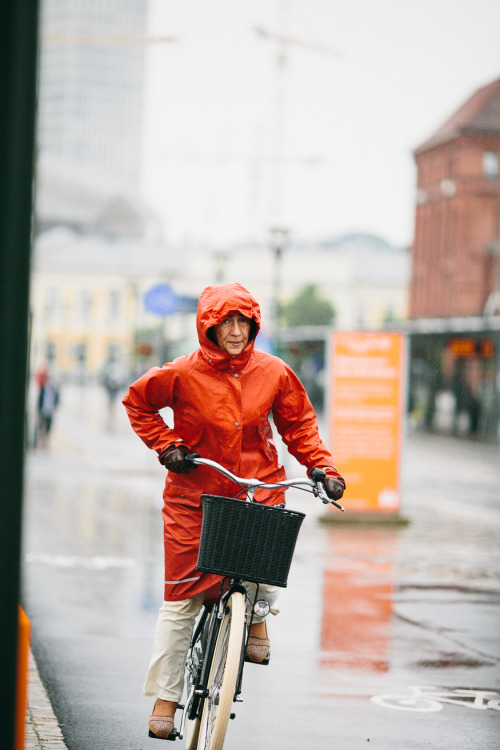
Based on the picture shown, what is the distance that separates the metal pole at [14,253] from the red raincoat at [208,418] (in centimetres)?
127

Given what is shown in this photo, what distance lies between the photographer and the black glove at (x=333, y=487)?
175 inches

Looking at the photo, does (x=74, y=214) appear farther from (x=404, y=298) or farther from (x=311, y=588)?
(x=311, y=588)

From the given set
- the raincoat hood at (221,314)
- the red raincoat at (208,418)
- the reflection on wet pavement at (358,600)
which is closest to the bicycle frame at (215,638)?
the red raincoat at (208,418)

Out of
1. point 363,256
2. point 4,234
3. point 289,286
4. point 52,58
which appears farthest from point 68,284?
point 4,234

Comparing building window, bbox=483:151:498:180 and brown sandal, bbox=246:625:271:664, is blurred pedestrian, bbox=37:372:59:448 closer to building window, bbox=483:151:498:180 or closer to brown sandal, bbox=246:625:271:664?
brown sandal, bbox=246:625:271:664

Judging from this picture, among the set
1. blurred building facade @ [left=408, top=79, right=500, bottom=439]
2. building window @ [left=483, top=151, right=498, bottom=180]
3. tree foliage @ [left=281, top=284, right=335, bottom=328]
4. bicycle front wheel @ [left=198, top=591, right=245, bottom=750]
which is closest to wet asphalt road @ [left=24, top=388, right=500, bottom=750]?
bicycle front wheel @ [left=198, top=591, right=245, bottom=750]

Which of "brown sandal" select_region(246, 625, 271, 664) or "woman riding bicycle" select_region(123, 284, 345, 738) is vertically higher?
"woman riding bicycle" select_region(123, 284, 345, 738)

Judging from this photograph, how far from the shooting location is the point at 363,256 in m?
114

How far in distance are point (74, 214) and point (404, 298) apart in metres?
57.2

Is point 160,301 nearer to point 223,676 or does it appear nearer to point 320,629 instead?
point 320,629

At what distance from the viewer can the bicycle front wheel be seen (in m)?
4.03

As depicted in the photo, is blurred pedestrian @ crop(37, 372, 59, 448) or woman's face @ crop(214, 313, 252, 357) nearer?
woman's face @ crop(214, 313, 252, 357)

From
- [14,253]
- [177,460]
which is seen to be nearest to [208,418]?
[177,460]

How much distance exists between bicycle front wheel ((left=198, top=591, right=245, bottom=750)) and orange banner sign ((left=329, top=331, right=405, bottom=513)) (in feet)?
28.9
